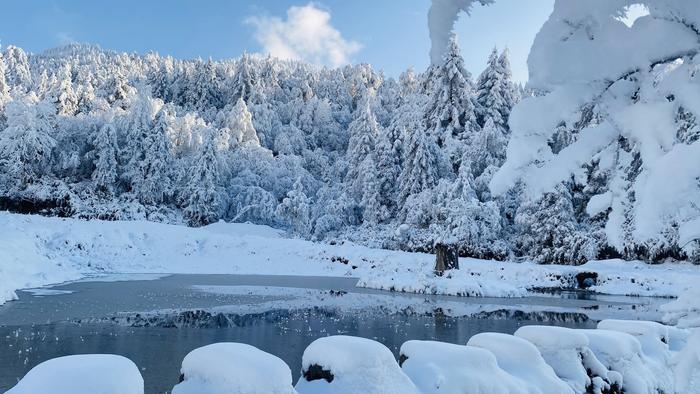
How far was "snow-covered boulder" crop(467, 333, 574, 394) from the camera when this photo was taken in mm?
5559

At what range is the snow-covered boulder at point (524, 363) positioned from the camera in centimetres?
556

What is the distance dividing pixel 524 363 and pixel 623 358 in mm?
2381

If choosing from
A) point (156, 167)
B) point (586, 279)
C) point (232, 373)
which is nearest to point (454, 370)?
point (232, 373)

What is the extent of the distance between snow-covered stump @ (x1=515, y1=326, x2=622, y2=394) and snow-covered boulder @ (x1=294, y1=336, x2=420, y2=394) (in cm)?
271

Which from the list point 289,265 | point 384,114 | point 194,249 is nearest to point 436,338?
point 289,265

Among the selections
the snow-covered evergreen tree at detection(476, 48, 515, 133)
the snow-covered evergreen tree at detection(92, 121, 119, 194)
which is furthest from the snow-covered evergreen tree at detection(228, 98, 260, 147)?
the snow-covered evergreen tree at detection(476, 48, 515, 133)

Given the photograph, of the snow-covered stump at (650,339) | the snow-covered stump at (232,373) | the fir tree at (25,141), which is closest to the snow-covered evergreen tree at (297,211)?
the fir tree at (25,141)

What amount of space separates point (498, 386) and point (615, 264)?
81.6 feet

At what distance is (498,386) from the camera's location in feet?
16.0

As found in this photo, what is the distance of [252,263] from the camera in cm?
2623

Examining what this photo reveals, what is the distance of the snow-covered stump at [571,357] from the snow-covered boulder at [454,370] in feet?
4.60

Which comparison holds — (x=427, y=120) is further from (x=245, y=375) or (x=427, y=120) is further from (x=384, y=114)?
(x=245, y=375)

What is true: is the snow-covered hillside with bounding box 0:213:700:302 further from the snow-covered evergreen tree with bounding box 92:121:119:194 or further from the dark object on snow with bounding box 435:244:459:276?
the snow-covered evergreen tree with bounding box 92:121:119:194

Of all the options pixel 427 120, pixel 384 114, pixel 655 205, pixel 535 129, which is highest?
pixel 384 114
